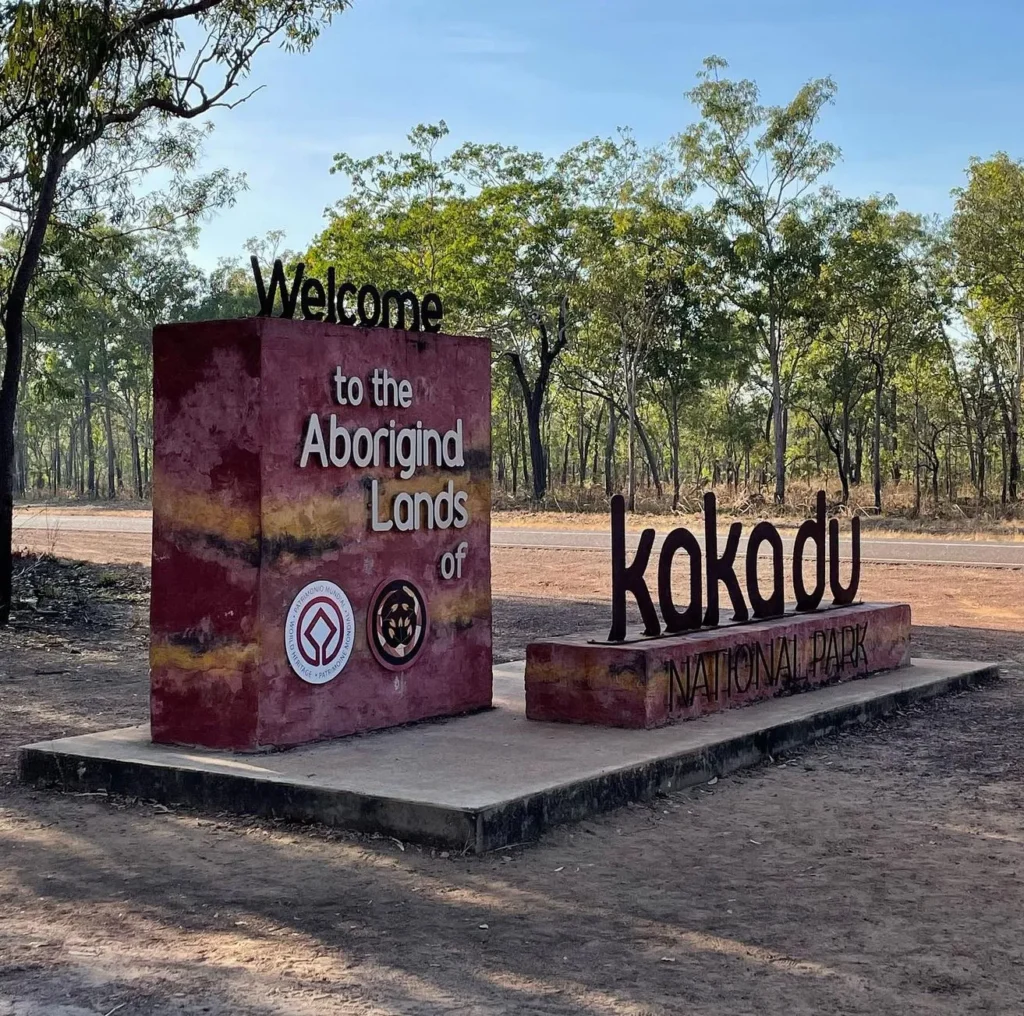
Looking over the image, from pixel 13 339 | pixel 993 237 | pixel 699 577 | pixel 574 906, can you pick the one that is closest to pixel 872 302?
pixel 993 237

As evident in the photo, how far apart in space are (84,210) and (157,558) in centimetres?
1224

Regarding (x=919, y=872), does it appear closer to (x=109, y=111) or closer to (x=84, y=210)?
(x=109, y=111)

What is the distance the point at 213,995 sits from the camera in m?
3.97

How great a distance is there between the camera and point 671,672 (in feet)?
25.1

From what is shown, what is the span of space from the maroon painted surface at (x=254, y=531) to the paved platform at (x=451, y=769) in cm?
22

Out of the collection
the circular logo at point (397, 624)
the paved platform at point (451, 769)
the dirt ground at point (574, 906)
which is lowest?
the dirt ground at point (574, 906)

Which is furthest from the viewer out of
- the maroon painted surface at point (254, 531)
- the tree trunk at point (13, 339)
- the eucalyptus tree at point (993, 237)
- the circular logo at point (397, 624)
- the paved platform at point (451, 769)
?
the eucalyptus tree at point (993, 237)

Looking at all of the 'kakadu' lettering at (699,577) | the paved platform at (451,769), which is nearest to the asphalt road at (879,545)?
the 'kakadu' lettering at (699,577)

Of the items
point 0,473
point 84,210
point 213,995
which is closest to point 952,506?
point 84,210

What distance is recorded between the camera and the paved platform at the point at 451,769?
5.77 metres

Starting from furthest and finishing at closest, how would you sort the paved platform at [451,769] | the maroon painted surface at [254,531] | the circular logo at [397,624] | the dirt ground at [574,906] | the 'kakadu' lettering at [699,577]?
the 'kakadu' lettering at [699,577], the circular logo at [397,624], the maroon painted surface at [254,531], the paved platform at [451,769], the dirt ground at [574,906]

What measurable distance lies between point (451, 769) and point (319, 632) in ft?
3.77

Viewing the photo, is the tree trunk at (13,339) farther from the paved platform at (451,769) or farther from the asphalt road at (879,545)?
the asphalt road at (879,545)

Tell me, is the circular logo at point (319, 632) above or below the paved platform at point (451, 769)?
above
